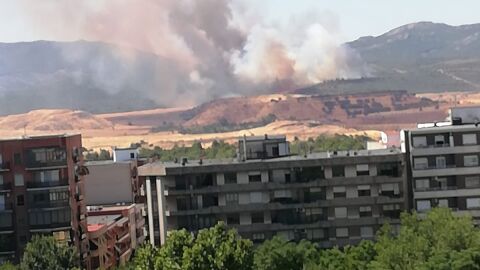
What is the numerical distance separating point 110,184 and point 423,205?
19.2m

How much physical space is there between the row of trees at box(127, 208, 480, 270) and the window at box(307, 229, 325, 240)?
411cm

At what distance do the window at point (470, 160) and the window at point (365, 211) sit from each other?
12.0 feet

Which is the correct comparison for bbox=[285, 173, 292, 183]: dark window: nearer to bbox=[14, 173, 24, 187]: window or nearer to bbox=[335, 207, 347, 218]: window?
bbox=[335, 207, 347, 218]: window

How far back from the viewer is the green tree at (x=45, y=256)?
32.7 m

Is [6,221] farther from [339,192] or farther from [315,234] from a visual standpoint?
[339,192]

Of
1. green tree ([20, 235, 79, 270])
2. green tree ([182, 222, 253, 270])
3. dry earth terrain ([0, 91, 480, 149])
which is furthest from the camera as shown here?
dry earth terrain ([0, 91, 480, 149])

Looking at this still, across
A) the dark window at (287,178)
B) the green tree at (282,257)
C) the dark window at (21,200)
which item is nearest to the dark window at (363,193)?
the dark window at (287,178)

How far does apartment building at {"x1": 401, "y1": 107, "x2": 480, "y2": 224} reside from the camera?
3625 cm

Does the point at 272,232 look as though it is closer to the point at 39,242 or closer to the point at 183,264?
the point at 39,242

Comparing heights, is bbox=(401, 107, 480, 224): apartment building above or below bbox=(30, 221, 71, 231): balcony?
above

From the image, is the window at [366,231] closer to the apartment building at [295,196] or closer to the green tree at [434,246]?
the apartment building at [295,196]

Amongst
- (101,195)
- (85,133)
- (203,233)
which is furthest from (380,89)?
(203,233)

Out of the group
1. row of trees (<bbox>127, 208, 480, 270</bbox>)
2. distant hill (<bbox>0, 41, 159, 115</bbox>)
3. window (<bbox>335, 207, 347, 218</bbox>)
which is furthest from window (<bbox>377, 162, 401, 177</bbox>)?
distant hill (<bbox>0, 41, 159, 115</bbox>)

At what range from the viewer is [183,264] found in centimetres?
2519
